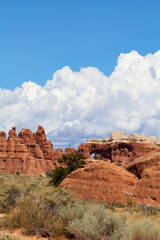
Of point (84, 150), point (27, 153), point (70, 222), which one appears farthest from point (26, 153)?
point (70, 222)

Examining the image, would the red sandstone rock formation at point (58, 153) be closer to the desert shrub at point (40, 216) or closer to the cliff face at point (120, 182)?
the cliff face at point (120, 182)

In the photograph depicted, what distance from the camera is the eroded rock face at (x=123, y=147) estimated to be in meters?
92.9

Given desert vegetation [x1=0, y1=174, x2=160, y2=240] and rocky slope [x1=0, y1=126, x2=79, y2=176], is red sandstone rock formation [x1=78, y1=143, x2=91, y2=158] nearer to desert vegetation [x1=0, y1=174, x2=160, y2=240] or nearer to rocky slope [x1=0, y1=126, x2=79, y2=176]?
rocky slope [x1=0, y1=126, x2=79, y2=176]

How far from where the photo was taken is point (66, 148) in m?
118

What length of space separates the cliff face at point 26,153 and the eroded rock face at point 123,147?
20483mm

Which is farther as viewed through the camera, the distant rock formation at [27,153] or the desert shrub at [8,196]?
the distant rock formation at [27,153]

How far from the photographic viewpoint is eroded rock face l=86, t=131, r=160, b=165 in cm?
9294

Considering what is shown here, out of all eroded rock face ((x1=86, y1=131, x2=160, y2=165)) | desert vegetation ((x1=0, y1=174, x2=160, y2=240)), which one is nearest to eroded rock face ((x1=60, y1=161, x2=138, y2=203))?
desert vegetation ((x1=0, y1=174, x2=160, y2=240))

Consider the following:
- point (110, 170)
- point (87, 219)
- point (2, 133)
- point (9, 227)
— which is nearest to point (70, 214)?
point (87, 219)

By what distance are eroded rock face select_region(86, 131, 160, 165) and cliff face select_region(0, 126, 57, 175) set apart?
67.2 ft

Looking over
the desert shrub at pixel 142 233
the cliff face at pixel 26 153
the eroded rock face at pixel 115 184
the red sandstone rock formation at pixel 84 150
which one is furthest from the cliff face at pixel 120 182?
the red sandstone rock formation at pixel 84 150

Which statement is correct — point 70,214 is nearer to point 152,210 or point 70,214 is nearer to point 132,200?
point 152,210

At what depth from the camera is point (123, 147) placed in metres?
97.2

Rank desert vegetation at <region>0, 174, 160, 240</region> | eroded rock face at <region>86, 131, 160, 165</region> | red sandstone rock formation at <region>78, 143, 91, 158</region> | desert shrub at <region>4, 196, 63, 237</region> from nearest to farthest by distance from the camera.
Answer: desert vegetation at <region>0, 174, 160, 240</region>, desert shrub at <region>4, 196, 63, 237</region>, eroded rock face at <region>86, 131, 160, 165</region>, red sandstone rock formation at <region>78, 143, 91, 158</region>
